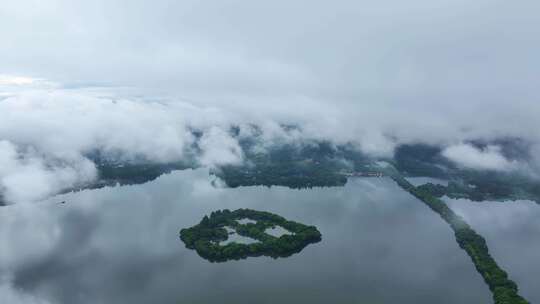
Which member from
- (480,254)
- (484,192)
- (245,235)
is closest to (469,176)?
(484,192)

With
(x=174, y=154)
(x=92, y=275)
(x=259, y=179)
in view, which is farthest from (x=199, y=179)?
(x=92, y=275)

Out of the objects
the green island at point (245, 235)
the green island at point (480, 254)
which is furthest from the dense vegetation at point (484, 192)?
the green island at point (245, 235)

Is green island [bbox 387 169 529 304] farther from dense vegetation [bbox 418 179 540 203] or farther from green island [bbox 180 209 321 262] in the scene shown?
green island [bbox 180 209 321 262]

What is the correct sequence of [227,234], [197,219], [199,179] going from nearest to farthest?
[227,234], [197,219], [199,179]

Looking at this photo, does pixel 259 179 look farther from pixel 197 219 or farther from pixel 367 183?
pixel 197 219

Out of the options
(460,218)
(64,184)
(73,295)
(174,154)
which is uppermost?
(174,154)
